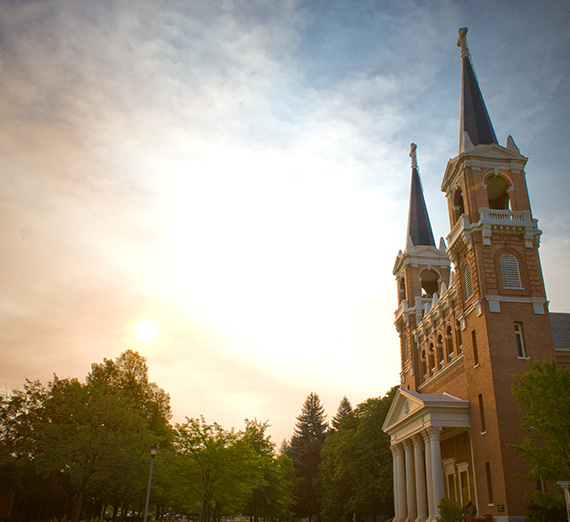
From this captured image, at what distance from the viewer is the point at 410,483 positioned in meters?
36.1

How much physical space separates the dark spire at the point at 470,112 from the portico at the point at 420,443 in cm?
1768

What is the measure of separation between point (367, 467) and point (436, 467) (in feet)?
62.5

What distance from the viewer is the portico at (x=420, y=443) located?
3138 centimetres

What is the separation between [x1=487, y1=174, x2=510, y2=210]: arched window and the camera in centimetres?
3597

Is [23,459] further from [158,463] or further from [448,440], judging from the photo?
[448,440]

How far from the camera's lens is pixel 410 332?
151 ft

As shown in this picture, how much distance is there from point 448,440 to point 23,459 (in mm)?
28486

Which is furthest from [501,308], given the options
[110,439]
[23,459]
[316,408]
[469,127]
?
[316,408]

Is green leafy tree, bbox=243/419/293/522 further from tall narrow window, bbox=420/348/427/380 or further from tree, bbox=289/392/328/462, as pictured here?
tree, bbox=289/392/328/462

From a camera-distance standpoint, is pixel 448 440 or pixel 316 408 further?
pixel 316 408

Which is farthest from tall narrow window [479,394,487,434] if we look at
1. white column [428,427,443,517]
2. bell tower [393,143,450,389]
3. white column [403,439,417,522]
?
bell tower [393,143,450,389]

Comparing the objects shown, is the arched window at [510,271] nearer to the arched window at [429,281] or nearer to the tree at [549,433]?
the tree at [549,433]

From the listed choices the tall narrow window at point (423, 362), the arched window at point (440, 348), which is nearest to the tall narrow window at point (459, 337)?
the arched window at point (440, 348)

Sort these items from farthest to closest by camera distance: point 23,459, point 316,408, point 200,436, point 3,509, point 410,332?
point 316,408 < point 410,332 < point 3,509 < point 200,436 < point 23,459
